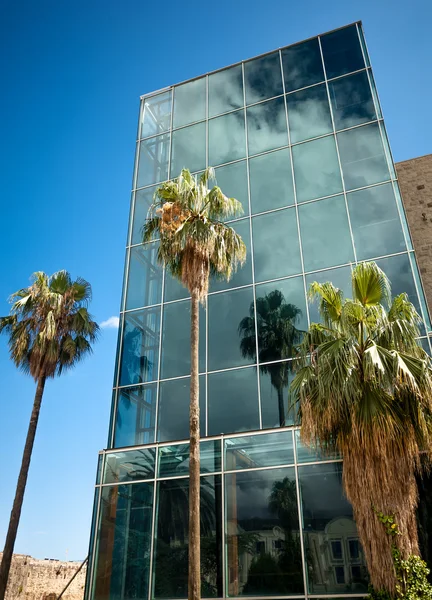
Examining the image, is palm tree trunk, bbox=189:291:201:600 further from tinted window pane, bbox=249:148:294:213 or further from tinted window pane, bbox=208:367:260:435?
tinted window pane, bbox=249:148:294:213

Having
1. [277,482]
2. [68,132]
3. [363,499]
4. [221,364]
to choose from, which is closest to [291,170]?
[221,364]

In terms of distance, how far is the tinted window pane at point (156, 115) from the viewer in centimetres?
2162

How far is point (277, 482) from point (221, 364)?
13.7 feet

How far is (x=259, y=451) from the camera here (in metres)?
13.2

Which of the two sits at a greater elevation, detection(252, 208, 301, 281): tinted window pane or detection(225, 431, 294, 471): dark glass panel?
detection(252, 208, 301, 281): tinted window pane

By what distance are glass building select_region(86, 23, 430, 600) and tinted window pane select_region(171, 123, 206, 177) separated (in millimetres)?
58

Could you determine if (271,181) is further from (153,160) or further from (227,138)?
(153,160)

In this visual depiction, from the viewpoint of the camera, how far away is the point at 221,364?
618 inches

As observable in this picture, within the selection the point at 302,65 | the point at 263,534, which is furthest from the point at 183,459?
the point at 302,65

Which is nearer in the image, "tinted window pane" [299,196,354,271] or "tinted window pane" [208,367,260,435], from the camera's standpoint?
"tinted window pane" [208,367,260,435]

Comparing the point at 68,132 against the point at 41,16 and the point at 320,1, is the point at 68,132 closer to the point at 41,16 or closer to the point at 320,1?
the point at 41,16

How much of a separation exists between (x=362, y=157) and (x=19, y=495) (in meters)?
15.9

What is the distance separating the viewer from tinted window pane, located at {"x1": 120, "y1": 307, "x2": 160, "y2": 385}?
54.3 feet

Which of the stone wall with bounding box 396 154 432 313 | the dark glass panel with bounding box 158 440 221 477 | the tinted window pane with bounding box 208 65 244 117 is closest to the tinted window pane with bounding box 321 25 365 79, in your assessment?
the tinted window pane with bounding box 208 65 244 117
